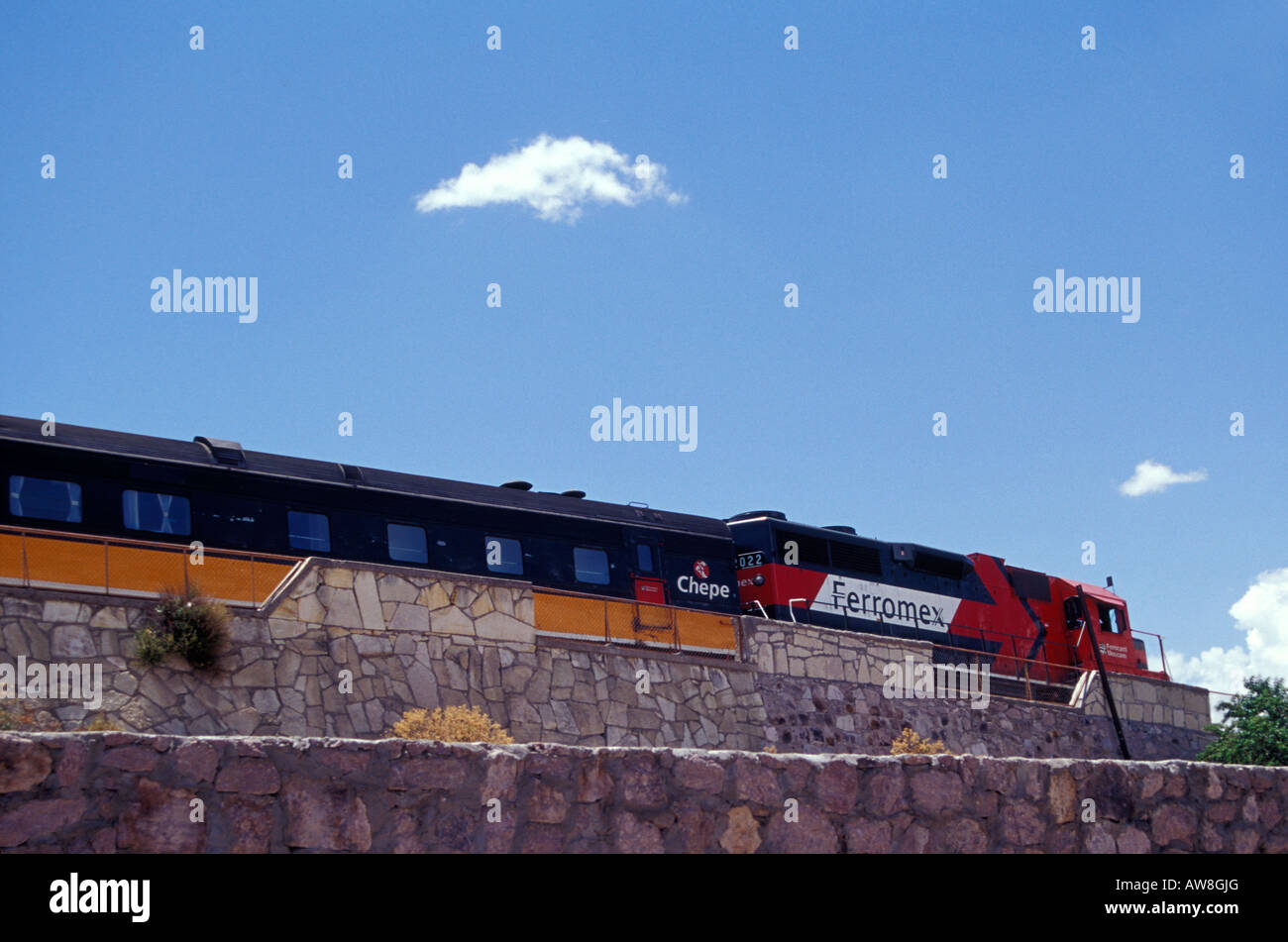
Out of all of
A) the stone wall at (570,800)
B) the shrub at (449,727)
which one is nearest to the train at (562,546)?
the shrub at (449,727)

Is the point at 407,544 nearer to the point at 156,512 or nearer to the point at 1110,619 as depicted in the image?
the point at 156,512

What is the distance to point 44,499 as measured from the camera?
1686 cm

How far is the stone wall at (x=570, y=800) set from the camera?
6.39 meters

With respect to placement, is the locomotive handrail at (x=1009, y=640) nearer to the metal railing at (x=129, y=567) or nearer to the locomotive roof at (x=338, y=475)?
the locomotive roof at (x=338, y=475)

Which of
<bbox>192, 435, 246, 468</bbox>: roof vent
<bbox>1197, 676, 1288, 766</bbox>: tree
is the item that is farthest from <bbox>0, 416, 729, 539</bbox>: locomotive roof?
<bbox>1197, 676, 1288, 766</bbox>: tree

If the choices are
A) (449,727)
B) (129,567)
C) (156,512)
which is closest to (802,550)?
(449,727)

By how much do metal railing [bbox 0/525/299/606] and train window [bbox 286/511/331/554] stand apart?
138cm

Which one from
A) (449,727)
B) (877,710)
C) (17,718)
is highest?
(17,718)

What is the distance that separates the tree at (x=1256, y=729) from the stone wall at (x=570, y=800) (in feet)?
43.8

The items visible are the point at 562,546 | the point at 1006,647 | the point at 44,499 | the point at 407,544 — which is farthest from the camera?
the point at 1006,647

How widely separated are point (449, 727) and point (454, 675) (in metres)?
3.56

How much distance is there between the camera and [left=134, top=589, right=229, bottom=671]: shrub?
1580 cm

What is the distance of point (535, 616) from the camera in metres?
19.6
